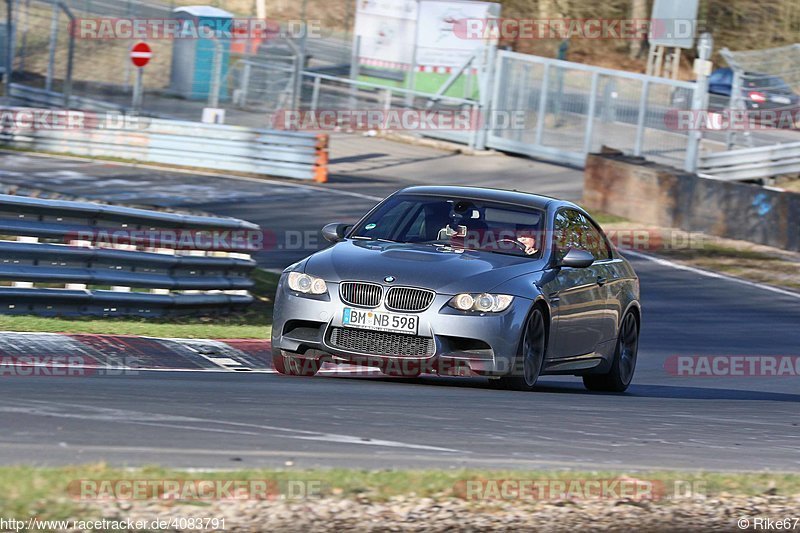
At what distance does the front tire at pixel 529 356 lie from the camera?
29.3 feet

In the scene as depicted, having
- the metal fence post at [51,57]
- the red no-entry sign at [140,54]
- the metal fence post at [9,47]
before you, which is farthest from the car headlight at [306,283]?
the metal fence post at [9,47]

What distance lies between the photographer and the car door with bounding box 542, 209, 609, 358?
31.5 ft

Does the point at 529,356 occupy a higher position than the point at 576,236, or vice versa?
the point at 576,236

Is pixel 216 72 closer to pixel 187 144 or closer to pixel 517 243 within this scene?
pixel 187 144

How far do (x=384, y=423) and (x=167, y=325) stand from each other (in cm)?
555

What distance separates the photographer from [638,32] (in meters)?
50.1

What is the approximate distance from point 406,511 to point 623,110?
1021 inches

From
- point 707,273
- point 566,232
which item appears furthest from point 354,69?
point 566,232

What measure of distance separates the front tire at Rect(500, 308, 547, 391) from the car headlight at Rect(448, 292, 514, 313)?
0.88ft

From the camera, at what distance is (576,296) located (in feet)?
32.3

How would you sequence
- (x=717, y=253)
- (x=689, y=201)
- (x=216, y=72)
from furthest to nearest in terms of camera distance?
(x=216, y=72) < (x=689, y=201) < (x=717, y=253)

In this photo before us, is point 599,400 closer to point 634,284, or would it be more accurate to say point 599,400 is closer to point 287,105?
point 634,284

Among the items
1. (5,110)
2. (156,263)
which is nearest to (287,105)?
(5,110)

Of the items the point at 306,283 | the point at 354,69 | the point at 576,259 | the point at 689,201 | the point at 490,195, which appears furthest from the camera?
the point at 354,69
